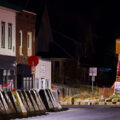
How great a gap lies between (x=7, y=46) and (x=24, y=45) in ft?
13.2

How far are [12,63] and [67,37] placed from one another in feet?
90.4

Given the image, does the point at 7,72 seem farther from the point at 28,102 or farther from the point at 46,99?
the point at 28,102

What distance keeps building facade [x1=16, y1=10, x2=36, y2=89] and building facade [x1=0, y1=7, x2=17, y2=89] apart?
3.36 feet

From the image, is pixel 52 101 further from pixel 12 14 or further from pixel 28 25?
pixel 28 25

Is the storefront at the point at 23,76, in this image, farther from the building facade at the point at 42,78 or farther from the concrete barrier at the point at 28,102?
the concrete barrier at the point at 28,102

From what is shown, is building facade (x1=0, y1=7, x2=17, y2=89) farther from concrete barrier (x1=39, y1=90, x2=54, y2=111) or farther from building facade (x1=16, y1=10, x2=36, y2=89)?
concrete barrier (x1=39, y1=90, x2=54, y2=111)

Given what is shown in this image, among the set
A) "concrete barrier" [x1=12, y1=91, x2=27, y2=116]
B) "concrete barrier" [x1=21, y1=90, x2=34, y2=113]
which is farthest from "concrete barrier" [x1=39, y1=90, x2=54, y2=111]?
"concrete barrier" [x1=12, y1=91, x2=27, y2=116]

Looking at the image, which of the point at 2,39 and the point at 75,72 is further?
the point at 75,72

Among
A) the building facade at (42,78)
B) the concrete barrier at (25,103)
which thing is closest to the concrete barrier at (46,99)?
the concrete barrier at (25,103)

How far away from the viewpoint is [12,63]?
1660 inches

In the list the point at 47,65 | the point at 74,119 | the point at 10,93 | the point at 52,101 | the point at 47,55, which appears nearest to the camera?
the point at 74,119

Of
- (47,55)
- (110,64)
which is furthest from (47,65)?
(110,64)

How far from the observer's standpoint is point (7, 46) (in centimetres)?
4078

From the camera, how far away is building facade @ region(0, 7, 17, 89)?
39.8 meters
